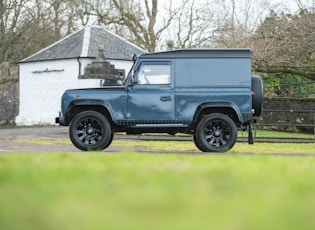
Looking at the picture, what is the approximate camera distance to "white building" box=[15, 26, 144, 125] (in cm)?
3162

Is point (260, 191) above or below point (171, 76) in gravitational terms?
below

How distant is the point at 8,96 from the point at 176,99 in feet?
78.0

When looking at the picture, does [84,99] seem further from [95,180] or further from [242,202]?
[242,202]

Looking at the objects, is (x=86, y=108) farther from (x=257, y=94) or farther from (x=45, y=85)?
(x=45, y=85)

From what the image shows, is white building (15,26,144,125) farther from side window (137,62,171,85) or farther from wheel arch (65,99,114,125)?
side window (137,62,171,85)

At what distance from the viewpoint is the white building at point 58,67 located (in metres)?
31.6

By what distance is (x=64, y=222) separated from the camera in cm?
317

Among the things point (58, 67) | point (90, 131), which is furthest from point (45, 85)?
point (90, 131)

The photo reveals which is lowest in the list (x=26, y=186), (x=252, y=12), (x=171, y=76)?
(x=26, y=186)

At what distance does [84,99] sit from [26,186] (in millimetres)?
8291

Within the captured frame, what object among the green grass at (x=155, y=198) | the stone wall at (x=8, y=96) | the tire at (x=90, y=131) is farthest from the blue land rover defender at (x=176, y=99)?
the stone wall at (x=8, y=96)

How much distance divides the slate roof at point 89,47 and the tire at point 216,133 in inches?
754

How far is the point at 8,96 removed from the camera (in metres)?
34.8

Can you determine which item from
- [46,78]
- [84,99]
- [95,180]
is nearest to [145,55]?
[84,99]
